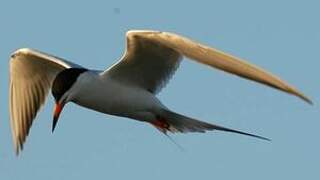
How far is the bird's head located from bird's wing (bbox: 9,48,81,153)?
1.35 m

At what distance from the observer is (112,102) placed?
11.8 meters

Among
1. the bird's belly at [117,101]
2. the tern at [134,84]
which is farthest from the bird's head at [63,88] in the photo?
the bird's belly at [117,101]

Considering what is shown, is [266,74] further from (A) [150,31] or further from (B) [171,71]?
(B) [171,71]

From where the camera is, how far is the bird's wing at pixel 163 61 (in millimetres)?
9367

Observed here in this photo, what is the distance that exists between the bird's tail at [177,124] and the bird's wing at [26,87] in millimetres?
1853

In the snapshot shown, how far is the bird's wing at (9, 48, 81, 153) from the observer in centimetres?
1356

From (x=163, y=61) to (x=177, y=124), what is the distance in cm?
98

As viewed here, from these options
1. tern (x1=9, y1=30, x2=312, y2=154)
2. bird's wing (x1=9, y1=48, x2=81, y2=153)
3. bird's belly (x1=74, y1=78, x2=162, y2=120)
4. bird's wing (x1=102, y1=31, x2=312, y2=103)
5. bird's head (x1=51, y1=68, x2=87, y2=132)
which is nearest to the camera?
bird's wing (x1=102, y1=31, x2=312, y2=103)

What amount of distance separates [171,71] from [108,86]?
28.8 inches

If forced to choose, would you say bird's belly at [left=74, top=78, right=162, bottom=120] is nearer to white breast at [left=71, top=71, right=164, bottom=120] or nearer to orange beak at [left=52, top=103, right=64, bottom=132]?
white breast at [left=71, top=71, right=164, bottom=120]

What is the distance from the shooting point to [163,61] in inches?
464

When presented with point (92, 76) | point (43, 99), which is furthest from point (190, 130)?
point (43, 99)

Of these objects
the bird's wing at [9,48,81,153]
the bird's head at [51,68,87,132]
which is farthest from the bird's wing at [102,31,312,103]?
the bird's wing at [9,48,81,153]

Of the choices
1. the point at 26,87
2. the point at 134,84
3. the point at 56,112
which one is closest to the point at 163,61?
the point at 134,84
